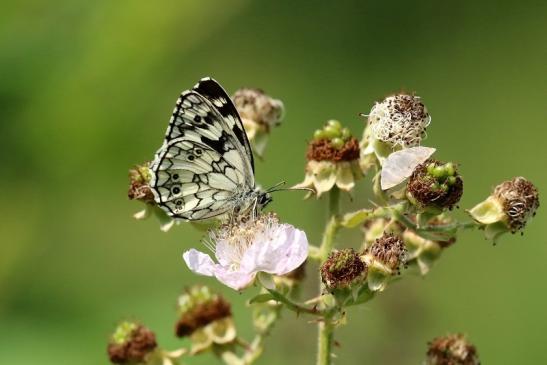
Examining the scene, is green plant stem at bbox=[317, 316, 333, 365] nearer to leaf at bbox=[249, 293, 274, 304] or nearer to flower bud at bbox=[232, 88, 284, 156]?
leaf at bbox=[249, 293, 274, 304]

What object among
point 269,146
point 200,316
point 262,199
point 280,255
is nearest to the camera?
point 280,255

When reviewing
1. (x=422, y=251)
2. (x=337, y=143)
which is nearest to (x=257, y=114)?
(x=337, y=143)

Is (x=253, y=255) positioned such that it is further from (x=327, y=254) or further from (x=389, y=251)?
(x=389, y=251)

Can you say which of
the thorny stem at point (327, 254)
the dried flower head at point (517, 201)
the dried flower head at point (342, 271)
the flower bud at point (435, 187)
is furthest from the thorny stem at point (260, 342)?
the dried flower head at point (517, 201)

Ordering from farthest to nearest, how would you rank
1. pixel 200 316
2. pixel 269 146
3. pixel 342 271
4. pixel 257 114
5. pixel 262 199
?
pixel 269 146, pixel 257 114, pixel 200 316, pixel 262 199, pixel 342 271

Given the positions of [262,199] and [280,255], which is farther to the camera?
[262,199]

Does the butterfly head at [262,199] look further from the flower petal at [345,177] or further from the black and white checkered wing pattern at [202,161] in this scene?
the flower petal at [345,177]

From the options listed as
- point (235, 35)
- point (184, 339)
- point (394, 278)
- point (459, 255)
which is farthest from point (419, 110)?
point (235, 35)
